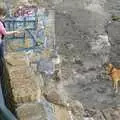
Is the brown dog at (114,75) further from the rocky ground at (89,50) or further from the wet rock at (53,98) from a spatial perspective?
the wet rock at (53,98)

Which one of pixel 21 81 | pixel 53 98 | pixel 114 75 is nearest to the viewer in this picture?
pixel 21 81

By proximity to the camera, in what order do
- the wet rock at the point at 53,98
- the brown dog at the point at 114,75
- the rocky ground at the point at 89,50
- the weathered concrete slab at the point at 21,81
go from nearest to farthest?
the weathered concrete slab at the point at 21,81 < the wet rock at the point at 53,98 < the rocky ground at the point at 89,50 < the brown dog at the point at 114,75

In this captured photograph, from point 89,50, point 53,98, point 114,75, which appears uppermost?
point 53,98

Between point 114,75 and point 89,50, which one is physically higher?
point 89,50

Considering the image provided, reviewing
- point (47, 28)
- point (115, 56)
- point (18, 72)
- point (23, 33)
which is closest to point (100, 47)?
point (115, 56)

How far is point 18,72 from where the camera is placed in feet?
20.0

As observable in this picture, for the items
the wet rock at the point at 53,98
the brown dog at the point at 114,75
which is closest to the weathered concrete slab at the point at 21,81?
the wet rock at the point at 53,98

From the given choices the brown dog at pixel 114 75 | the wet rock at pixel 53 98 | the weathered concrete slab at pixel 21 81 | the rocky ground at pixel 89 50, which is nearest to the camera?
the weathered concrete slab at pixel 21 81

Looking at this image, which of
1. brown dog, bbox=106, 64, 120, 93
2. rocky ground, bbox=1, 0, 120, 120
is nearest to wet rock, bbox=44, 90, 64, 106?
rocky ground, bbox=1, 0, 120, 120

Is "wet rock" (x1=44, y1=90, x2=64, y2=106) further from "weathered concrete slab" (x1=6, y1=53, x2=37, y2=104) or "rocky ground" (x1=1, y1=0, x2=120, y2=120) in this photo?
"weathered concrete slab" (x1=6, y1=53, x2=37, y2=104)

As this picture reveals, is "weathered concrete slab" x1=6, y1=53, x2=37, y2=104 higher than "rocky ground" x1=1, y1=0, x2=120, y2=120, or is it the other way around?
"weathered concrete slab" x1=6, y1=53, x2=37, y2=104

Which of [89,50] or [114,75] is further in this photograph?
[89,50]

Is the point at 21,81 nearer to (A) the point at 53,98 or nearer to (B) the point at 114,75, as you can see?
(A) the point at 53,98

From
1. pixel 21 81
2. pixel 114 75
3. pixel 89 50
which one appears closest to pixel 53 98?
pixel 21 81
